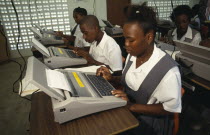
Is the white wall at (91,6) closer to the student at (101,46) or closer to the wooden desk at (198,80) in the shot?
the student at (101,46)

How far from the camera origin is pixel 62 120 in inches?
28.4

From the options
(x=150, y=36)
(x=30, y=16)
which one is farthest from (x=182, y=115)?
(x=30, y=16)

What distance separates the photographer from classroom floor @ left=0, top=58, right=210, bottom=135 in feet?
5.44

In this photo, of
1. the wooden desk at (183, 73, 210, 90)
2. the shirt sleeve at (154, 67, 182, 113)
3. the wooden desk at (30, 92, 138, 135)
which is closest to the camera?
the wooden desk at (30, 92, 138, 135)

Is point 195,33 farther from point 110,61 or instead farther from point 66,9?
point 66,9

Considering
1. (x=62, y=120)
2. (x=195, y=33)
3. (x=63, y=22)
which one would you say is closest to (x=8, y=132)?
(x=62, y=120)

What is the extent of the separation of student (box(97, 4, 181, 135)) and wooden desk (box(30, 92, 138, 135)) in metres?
0.10

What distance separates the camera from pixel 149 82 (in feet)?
2.93

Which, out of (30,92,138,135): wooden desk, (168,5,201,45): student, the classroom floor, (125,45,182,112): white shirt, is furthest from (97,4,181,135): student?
(168,5,201,45): student

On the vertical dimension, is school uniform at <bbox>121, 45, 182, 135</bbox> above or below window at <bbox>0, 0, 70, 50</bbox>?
below

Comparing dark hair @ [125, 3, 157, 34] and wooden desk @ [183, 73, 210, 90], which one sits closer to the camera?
dark hair @ [125, 3, 157, 34]

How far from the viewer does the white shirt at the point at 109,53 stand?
62.4 inches

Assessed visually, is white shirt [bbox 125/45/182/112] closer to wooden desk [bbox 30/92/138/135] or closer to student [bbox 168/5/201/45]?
wooden desk [bbox 30/92/138/135]

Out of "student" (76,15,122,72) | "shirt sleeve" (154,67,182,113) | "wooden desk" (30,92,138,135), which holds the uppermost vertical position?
"student" (76,15,122,72)
